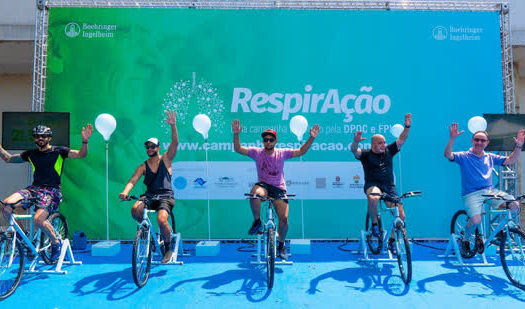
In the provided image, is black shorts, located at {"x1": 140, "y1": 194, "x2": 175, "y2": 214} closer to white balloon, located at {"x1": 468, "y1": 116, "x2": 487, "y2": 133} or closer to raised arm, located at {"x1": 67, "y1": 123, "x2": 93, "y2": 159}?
raised arm, located at {"x1": 67, "y1": 123, "x2": 93, "y2": 159}

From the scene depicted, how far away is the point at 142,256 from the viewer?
3.54 m

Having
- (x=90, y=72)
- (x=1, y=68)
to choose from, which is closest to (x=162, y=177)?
(x=90, y=72)

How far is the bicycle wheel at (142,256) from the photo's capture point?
3.30m

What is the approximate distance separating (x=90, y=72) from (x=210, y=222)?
3.15 meters

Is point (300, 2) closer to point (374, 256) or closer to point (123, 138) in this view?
point (123, 138)

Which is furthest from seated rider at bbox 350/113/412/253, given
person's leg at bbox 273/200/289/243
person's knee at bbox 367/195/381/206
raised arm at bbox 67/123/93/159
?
raised arm at bbox 67/123/93/159

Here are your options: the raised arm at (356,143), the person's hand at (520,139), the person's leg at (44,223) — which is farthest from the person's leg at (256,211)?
the person's hand at (520,139)

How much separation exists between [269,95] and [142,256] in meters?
3.18

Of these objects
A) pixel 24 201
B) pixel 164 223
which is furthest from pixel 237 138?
pixel 24 201

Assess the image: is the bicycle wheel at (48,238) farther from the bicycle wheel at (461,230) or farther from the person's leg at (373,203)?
the bicycle wheel at (461,230)

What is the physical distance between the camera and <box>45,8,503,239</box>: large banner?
5504 mm

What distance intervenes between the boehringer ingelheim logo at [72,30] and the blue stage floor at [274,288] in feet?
12.0

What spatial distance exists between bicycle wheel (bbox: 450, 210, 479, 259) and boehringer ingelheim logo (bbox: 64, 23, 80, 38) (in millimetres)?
6360

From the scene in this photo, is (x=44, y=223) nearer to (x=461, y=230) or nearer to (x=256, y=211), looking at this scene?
(x=256, y=211)
